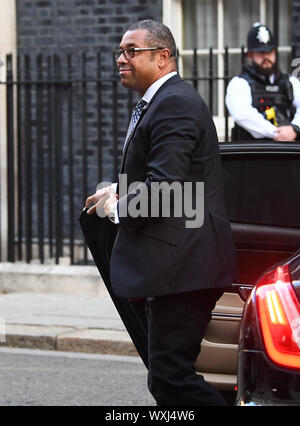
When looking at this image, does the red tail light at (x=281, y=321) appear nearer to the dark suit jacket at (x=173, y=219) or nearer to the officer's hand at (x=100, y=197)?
the dark suit jacket at (x=173, y=219)

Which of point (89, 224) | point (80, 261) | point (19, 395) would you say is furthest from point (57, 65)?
point (89, 224)

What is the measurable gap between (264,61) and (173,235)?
4.46 meters

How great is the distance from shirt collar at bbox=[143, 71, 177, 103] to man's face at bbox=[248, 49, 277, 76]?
4.02 meters

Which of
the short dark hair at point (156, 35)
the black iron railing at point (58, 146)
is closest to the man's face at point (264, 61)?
the black iron railing at point (58, 146)

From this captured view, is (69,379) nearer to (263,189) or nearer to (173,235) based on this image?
(263,189)

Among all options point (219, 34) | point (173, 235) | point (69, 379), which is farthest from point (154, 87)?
point (219, 34)

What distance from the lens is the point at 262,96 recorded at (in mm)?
7934

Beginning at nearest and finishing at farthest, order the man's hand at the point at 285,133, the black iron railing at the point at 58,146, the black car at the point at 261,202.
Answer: the black car at the point at 261,202 < the man's hand at the point at 285,133 < the black iron railing at the point at 58,146

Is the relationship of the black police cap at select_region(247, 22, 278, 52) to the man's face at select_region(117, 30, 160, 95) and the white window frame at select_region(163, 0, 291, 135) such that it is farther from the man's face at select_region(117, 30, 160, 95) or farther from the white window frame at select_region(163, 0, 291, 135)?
the man's face at select_region(117, 30, 160, 95)

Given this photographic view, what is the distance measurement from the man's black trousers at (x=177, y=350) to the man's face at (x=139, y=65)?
0.90 m

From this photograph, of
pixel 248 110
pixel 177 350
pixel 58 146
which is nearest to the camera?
pixel 177 350

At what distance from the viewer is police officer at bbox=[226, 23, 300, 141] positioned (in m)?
7.82

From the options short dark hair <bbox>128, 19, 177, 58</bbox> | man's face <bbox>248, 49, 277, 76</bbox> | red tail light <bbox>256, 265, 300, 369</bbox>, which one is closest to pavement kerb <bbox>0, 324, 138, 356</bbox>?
man's face <bbox>248, 49, 277, 76</bbox>

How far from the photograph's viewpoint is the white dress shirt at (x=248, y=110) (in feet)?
25.4
